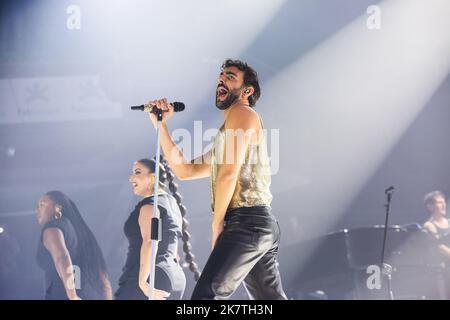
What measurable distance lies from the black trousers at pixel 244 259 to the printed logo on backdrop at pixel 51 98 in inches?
213

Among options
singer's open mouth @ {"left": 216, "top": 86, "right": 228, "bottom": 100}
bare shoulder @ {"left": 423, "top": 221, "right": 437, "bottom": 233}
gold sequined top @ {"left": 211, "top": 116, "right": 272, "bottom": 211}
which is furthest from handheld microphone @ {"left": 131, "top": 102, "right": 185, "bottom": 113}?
bare shoulder @ {"left": 423, "top": 221, "right": 437, "bottom": 233}

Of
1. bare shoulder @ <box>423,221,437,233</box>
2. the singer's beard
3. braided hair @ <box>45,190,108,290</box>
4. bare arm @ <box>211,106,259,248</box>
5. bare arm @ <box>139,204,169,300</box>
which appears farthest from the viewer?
bare shoulder @ <box>423,221,437,233</box>

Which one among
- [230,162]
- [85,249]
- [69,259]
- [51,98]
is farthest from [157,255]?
[51,98]

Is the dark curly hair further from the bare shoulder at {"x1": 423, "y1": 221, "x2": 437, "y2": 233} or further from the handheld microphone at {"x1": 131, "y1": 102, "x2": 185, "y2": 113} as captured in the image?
the bare shoulder at {"x1": 423, "y1": 221, "x2": 437, "y2": 233}

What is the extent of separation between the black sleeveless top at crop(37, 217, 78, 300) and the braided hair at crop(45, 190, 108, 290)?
0.22ft

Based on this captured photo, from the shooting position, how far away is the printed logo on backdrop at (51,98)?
7.45 m

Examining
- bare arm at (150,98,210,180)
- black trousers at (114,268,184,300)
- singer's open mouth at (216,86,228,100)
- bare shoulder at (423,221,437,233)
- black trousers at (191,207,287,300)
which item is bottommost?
black trousers at (191,207,287,300)

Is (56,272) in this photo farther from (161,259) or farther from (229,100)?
(229,100)

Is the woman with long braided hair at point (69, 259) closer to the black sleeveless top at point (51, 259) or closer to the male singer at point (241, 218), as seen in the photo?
the black sleeveless top at point (51, 259)

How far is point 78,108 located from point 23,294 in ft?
7.79

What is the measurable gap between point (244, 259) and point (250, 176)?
14.5 inches

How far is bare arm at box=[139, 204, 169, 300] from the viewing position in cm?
379

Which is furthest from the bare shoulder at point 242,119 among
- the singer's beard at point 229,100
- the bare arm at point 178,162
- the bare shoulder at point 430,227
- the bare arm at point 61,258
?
the bare shoulder at point 430,227
